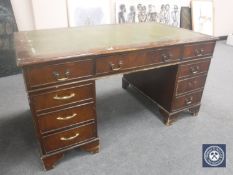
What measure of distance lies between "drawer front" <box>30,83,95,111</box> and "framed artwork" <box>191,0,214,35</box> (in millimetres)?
3194

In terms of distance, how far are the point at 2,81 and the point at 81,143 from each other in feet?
5.34

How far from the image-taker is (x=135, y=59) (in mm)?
1406

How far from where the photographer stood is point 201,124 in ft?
6.32

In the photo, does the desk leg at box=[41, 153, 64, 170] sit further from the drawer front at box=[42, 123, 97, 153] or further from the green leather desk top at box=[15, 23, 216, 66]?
the green leather desk top at box=[15, 23, 216, 66]

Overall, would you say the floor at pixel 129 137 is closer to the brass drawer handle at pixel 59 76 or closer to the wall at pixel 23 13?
the brass drawer handle at pixel 59 76

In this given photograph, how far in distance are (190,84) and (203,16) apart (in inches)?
108

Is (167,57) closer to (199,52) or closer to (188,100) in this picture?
(199,52)

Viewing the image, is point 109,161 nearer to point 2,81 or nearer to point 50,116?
point 50,116

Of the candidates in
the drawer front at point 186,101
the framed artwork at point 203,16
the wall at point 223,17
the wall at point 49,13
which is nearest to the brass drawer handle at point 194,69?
the drawer front at point 186,101

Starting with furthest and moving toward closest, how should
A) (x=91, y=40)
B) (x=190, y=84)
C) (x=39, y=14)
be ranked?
(x=39, y=14) < (x=190, y=84) < (x=91, y=40)

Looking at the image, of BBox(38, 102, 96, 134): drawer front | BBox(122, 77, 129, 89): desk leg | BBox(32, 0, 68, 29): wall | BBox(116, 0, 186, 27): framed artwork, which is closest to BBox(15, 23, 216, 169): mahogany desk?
BBox(38, 102, 96, 134): drawer front

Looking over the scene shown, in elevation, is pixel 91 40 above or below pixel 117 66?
above

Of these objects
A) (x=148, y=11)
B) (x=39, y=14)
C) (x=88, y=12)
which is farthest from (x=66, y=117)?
(x=148, y=11)

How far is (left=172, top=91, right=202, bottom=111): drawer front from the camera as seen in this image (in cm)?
181
